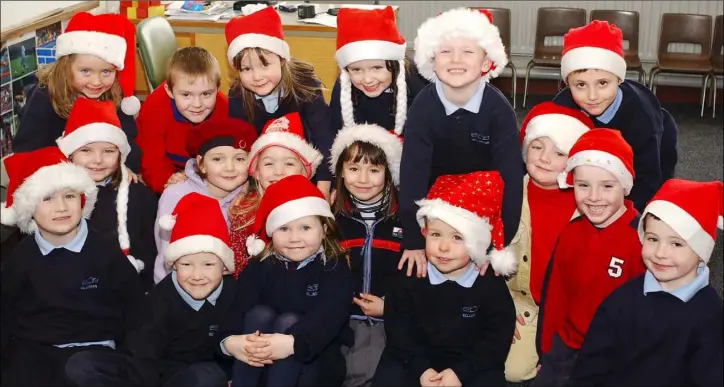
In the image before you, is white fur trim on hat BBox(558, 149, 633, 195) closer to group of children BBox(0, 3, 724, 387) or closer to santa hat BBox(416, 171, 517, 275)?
group of children BBox(0, 3, 724, 387)

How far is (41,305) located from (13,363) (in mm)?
219

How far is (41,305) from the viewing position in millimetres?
2963

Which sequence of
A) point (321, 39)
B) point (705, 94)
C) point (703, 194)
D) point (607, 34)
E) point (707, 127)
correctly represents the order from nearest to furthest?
point (703, 194) → point (607, 34) → point (321, 39) → point (707, 127) → point (705, 94)

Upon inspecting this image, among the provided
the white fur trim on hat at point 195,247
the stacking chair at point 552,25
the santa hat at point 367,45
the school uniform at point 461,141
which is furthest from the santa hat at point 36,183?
the stacking chair at point 552,25

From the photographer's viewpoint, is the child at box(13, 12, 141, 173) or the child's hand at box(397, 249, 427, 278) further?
the child at box(13, 12, 141, 173)

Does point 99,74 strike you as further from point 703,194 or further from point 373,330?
point 703,194

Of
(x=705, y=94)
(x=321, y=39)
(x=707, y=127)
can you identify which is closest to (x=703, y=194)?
(x=321, y=39)

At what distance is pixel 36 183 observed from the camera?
300cm

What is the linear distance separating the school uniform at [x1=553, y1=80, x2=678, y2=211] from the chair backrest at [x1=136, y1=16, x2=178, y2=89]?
267cm

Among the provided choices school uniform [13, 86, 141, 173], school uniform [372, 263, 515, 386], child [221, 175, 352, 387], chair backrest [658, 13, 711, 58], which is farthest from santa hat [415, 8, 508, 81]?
chair backrest [658, 13, 711, 58]

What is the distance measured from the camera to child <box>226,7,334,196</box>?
11.8ft

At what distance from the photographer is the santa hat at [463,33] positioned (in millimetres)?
2979

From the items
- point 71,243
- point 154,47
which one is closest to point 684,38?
point 154,47

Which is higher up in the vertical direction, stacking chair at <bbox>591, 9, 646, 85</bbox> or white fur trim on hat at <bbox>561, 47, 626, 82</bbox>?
stacking chair at <bbox>591, 9, 646, 85</bbox>
